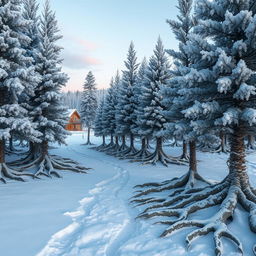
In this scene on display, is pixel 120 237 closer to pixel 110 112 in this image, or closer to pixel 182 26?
pixel 182 26

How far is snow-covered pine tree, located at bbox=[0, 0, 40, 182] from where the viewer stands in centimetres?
1225

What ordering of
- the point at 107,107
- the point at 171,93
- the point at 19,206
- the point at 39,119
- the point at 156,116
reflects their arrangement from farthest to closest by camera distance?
the point at 107,107 → the point at 156,116 → the point at 39,119 → the point at 171,93 → the point at 19,206

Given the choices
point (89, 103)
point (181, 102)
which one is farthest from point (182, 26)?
point (89, 103)

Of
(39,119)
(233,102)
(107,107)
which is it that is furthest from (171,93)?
(107,107)

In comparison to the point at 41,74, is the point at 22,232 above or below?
below

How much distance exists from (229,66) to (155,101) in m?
12.8

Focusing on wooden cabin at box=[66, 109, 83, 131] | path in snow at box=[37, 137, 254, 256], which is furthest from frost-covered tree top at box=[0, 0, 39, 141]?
wooden cabin at box=[66, 109, 83, 131]

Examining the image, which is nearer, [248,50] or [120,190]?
[248,50]

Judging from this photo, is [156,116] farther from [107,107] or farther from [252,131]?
[107,107]

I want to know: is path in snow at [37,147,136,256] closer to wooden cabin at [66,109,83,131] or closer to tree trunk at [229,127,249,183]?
tree trunk at [229,127,249,183]

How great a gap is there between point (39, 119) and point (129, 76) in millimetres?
15490

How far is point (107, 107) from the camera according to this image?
3609 cm

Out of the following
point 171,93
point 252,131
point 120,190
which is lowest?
point 120,190

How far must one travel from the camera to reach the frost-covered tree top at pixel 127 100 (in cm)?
2628
